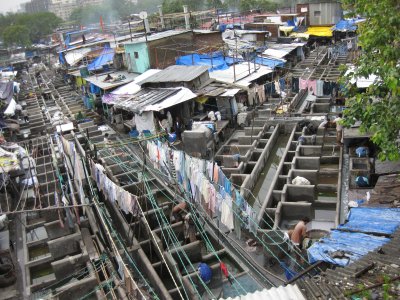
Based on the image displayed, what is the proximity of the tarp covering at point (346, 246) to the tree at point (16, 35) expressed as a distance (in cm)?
9965

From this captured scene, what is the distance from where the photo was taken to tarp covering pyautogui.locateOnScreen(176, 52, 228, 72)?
1255 inches

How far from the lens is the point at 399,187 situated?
13.0 m

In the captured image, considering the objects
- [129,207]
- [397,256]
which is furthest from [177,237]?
[397,256]

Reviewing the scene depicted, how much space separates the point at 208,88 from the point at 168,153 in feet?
39.2

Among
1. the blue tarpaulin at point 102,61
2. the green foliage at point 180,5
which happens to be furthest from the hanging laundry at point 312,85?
the green foliage at point 180,5

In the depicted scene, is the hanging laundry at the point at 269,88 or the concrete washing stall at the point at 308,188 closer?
the concrete washing stall at the point at 308,188

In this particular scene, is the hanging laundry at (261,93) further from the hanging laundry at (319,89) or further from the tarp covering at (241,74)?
the hanging laundry at (319,89)

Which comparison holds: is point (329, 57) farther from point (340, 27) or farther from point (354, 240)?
point (354, 240)

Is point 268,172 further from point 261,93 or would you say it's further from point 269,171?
point 261,93

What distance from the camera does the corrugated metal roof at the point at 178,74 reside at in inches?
1048

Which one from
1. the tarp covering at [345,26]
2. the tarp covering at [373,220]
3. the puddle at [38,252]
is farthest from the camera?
the tarp covering at [345,26]

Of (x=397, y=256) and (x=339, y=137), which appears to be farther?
(x=339, y=137)

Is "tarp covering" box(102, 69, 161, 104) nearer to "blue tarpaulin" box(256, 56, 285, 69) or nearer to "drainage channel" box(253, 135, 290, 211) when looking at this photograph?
"blue tarpaulin" box(256, 56, 285, 69)

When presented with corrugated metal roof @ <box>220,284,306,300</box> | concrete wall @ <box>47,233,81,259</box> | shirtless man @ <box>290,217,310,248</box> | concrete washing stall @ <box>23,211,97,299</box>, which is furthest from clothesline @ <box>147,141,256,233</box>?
corrugated metal roof @ <box>220,284,306,300</box>
